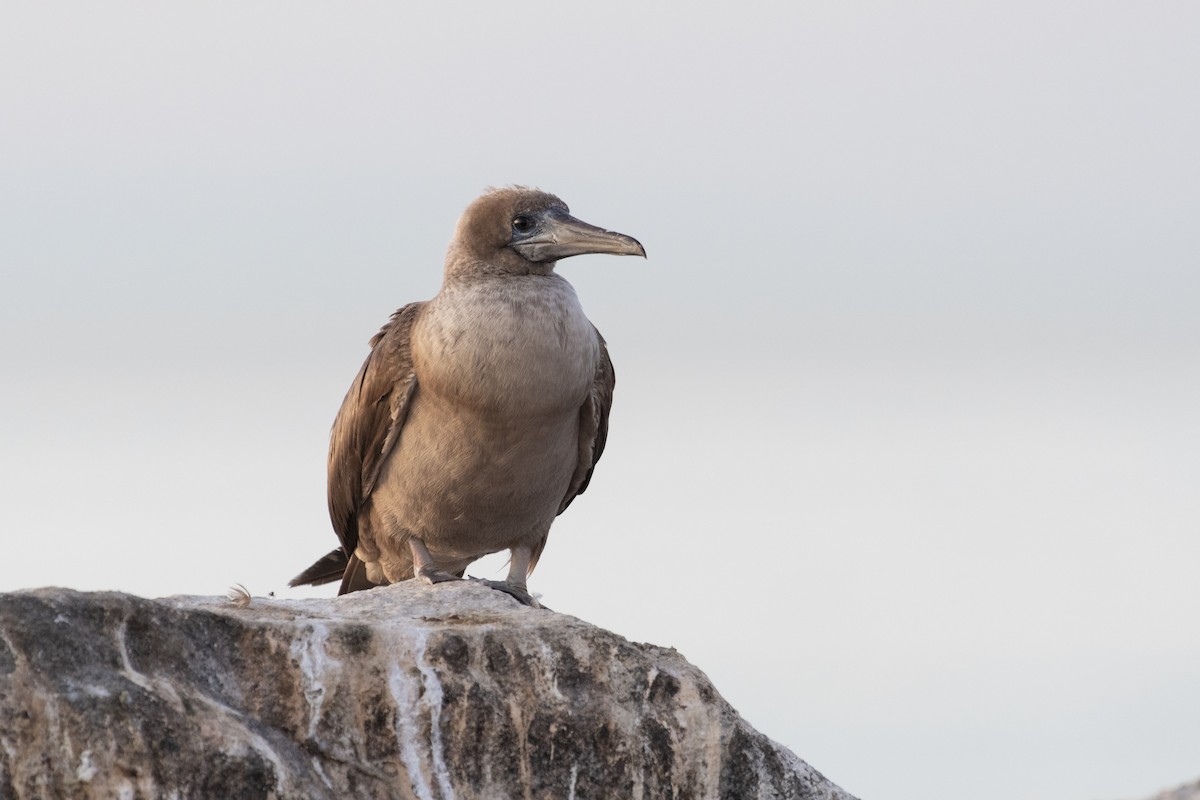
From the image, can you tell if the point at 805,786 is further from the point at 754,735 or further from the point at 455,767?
the point at 455,767

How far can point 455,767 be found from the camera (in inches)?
303

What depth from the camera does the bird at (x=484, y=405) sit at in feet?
36.5

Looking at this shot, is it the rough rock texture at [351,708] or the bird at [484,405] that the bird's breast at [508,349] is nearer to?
the bird at [484,405]

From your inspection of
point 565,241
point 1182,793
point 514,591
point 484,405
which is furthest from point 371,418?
point 1182,793

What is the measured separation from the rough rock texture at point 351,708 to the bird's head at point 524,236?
332 centimetres

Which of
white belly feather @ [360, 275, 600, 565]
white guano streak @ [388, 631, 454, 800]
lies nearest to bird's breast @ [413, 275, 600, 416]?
white belly feather @ [360, 275, 600, 565]

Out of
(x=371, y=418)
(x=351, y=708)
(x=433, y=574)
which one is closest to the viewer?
(x=351, y=708)

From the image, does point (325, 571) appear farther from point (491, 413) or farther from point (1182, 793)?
point (1182, 793)

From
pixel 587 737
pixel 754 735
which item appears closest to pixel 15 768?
pixel 587 737

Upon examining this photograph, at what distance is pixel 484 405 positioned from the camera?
11125 mm

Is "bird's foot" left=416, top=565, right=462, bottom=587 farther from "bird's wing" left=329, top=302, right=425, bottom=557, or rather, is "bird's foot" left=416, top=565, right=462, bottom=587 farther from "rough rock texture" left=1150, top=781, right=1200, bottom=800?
"rough rock texture" left=1150, top=781, right=1200, bottom=800

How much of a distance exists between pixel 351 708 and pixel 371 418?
14.9 feet

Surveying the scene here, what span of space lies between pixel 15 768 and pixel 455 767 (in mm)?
1888

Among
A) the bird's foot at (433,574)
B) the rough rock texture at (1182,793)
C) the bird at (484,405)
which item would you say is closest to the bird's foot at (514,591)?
the bird at (484,405)
